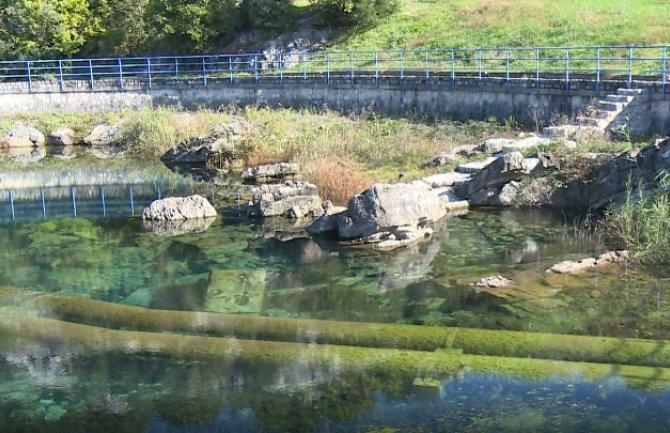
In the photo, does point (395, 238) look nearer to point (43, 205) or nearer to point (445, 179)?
point (445, 179)

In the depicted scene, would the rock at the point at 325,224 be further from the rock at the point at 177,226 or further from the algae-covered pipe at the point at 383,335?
the algae-covered pipe at the point at 383,335

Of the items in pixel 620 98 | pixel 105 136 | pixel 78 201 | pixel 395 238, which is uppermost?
pixel 620 98

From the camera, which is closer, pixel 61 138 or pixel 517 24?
pixel 61 138

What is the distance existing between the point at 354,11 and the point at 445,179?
25.1 metres

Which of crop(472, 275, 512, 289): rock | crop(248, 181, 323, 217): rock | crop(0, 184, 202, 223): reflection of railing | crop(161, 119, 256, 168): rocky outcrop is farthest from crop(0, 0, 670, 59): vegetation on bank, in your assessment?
crop(472, 275, 512, 289): rock

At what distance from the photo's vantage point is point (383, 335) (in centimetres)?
972

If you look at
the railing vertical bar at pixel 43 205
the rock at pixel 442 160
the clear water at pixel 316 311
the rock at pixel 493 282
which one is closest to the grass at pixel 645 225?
the clear water at pixel 316 311

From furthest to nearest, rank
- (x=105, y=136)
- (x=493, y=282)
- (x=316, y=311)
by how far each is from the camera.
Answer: (x=105, y=136) → (x=493, y=282) → (x=316, y=311)

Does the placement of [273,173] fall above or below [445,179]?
below

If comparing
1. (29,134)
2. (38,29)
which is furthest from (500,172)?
(38,29)

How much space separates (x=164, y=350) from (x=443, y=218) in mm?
8392

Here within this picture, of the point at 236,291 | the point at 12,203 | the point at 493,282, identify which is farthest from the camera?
the point at 12,203

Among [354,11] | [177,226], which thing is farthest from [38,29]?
[177,226]

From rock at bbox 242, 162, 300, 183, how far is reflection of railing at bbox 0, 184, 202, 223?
209cm
